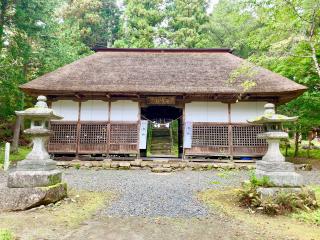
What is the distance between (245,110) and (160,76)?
460cm

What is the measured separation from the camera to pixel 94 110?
45.2ft

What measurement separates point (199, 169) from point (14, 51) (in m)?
12.1

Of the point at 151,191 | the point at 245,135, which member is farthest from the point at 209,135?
the point at 151,191

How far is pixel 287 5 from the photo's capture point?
743 centimetres

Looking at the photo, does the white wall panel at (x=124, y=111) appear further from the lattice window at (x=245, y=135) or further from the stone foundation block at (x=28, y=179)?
the stone foundation block at (x=28, y=179)

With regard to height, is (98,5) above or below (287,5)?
above

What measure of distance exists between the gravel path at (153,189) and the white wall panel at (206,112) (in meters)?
2.91

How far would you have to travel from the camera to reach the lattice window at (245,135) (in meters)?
13.4

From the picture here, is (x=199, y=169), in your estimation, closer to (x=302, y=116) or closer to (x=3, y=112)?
(x=302, y=116)

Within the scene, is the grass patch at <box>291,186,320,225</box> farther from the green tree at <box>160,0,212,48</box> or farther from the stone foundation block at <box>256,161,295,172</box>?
the green tree at <box>160,0,212,48</box>

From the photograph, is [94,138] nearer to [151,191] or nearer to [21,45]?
[151,191]

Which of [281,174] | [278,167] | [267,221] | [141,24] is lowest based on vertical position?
[267,221]

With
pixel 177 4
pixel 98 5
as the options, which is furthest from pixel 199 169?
pixel 98 5

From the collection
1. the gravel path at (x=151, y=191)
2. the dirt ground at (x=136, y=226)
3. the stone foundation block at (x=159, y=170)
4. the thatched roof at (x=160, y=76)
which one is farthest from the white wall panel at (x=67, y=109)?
the dirt ground at (x=136, y=226)
